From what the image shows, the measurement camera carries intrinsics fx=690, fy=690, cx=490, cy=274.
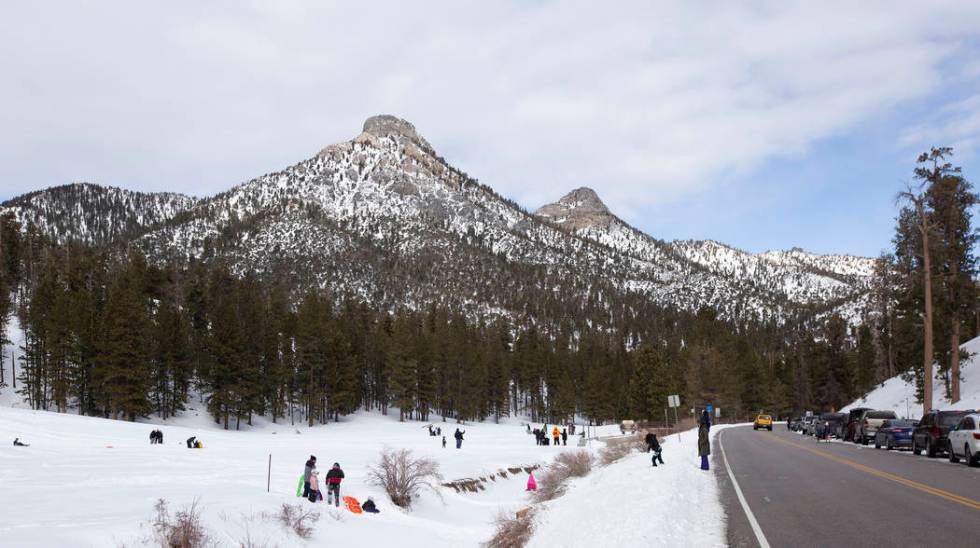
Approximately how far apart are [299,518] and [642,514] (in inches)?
358

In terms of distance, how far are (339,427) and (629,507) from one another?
6236cm

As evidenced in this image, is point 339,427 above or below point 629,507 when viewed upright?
below

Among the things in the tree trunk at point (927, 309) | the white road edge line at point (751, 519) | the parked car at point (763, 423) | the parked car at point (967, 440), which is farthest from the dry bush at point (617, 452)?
the parked car at point (763, 423)

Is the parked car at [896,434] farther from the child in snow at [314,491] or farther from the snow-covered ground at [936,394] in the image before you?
the child in snow at [314,491]

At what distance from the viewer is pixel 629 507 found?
48.3 feet

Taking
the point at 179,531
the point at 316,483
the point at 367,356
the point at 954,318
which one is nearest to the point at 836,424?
the point at 954,318

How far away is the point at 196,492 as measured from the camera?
19578 millimetres

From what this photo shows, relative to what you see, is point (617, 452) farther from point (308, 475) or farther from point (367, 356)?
point (367, 356)

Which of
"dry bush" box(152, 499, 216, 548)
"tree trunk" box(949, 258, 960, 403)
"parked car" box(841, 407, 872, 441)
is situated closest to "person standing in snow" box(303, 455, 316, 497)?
"dry bush" box(152, 499, 216, 548)

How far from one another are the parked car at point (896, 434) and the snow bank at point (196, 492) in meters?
15.5

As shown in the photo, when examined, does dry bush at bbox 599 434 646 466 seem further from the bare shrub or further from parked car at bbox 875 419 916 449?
the bare shrub

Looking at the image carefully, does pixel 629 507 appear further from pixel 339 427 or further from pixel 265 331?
pixel 265 331

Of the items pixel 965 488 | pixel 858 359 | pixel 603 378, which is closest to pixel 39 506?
pixel 965 488

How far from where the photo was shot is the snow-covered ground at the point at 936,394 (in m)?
38.5
